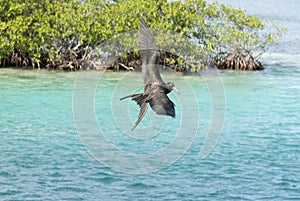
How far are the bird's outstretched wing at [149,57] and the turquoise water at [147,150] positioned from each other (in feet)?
6.67

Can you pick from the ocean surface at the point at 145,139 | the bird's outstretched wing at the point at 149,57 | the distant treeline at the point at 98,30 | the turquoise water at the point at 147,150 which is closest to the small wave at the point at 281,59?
the distant treeline at the point at 98,30

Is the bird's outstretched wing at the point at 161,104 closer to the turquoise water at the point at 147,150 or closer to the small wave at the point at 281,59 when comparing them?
the turquoise water at the point at 147,150

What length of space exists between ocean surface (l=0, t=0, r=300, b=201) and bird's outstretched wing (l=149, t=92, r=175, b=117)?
7.16ft

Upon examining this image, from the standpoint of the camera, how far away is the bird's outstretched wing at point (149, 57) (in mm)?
6777

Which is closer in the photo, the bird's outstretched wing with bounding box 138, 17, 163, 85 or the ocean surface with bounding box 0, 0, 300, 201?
the bird's outstretched wing with bounding box 138, 17, 163, 85

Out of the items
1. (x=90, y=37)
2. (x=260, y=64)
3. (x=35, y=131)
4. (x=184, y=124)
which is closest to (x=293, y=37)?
(x=260, y=64)

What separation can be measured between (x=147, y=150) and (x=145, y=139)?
884 millimetres

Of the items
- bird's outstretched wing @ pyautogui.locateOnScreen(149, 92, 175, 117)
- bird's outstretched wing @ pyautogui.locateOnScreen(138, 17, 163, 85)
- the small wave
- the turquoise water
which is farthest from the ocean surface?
the small wave

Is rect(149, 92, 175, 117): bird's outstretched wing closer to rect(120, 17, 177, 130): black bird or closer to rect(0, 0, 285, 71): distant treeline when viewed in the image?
rect(120, 17, 177, 130): black bird

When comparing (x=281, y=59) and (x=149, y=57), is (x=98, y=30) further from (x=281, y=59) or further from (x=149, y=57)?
(x=149, y=57)

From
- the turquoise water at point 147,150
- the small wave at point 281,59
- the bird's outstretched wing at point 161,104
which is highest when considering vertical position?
the small wave at point 281,59

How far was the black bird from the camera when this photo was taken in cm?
641

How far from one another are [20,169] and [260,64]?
1172 cm

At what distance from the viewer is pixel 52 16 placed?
1756 centimetres
